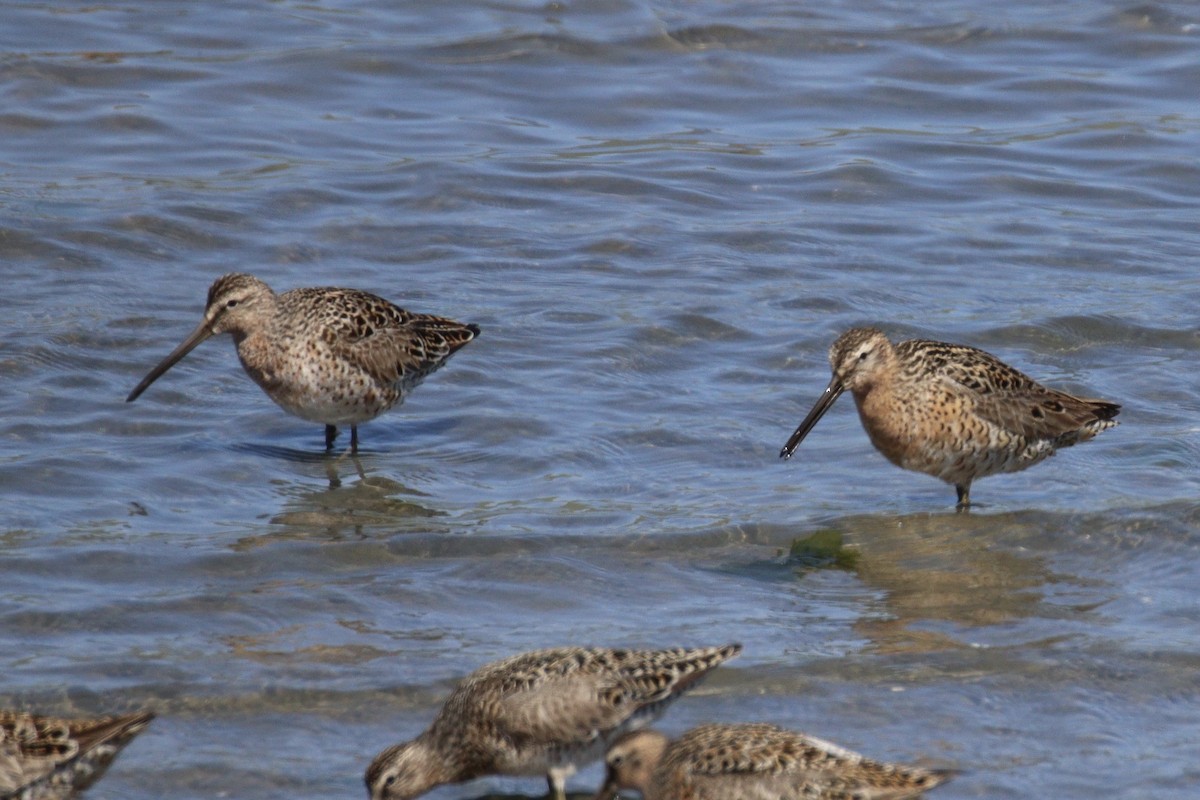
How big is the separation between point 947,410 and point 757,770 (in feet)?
11.7

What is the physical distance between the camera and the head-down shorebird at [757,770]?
5.20m

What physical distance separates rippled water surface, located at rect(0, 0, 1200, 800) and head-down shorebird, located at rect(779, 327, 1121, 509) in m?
0.26

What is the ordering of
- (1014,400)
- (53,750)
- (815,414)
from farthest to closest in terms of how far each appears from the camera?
(1014,400)
(815,414)
(53,750)

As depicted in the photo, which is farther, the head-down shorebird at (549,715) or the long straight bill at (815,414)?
the long straight bill at (815,414)

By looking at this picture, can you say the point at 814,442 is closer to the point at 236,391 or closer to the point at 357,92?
the point at 236,391

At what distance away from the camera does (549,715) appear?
5.60 m

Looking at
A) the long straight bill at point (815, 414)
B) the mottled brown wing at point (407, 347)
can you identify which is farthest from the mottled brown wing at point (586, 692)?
the mottled brown wing at point (407, 347)

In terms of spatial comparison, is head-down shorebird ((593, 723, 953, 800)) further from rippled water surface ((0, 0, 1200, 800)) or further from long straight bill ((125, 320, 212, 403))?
long straight bill ((125, 320, 212, 403))

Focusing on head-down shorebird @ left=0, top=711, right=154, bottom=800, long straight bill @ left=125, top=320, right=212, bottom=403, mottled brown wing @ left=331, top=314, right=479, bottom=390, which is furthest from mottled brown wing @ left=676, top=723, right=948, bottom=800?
long straight bill @ left=125, top=320, right=212, bottom=403

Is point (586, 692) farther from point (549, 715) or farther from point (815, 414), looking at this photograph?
point (815, 414)

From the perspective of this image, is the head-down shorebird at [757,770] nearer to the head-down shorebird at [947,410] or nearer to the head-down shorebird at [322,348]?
the head-down shorebird at [947,410]

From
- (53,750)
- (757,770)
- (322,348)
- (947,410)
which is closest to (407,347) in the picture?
(322,348)

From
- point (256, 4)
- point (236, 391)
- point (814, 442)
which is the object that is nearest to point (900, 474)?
point (814, 442)

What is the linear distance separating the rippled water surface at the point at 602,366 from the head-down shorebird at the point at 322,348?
277 mm
